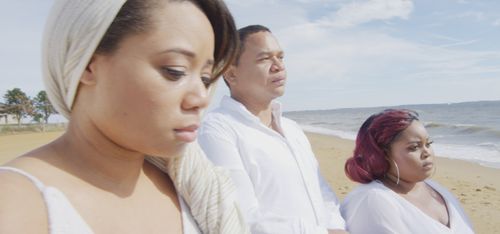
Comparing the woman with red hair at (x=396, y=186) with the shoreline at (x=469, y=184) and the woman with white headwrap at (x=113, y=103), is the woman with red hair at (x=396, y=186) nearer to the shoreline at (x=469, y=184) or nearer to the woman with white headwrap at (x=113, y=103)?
the woman with white headwrap at (x=113, y=103)

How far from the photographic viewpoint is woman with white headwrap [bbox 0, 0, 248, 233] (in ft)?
3.25

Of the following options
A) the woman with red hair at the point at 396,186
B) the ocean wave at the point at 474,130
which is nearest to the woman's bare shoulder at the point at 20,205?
the woman with red hair at the point at 396,186

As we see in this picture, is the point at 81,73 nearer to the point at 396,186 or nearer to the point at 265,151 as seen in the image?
the point at 265,151

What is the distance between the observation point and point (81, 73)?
1.02 metres

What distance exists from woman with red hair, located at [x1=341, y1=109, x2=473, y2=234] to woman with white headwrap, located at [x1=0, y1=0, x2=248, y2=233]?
1.79 meters

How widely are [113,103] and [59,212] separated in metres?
0.28

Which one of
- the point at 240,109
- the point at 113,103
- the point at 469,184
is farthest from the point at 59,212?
the point at 469,184

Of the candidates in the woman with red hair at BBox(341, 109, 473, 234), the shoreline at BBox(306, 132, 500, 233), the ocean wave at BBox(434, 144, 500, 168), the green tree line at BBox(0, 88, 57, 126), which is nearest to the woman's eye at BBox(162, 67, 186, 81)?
the woman with red hair at BBox(341, 109, 473, 234)

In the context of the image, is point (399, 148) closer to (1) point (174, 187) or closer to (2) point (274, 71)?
(2) point (274, 71)

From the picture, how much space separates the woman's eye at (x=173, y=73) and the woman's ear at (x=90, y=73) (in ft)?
0.57

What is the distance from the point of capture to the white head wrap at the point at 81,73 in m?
1.00

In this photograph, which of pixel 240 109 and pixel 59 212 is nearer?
pixel 59 212

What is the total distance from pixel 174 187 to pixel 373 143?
6.28 ft

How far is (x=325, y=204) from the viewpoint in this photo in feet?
8.69
